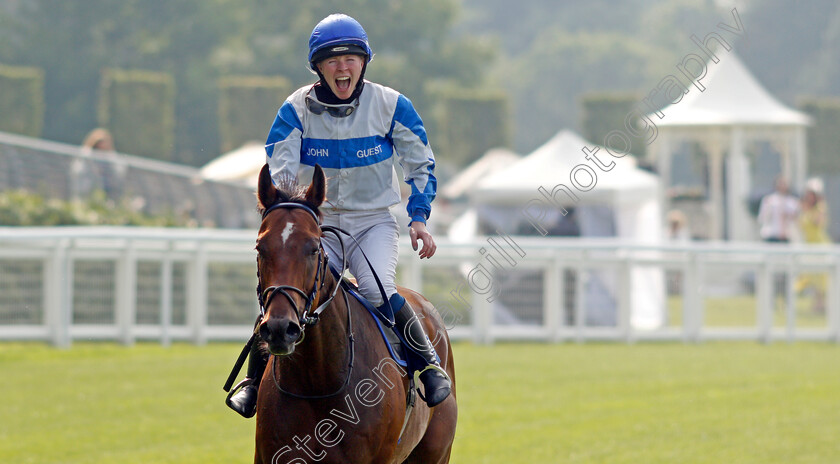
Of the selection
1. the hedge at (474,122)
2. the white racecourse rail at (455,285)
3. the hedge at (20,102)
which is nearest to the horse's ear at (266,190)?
the white racecourse rail at (455,285)

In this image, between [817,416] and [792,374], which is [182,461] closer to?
[817,416]

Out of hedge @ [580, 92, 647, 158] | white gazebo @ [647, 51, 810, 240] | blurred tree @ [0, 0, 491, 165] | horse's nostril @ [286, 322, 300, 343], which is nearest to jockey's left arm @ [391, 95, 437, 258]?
horse's nostril @ [286, 322, 300, 343]

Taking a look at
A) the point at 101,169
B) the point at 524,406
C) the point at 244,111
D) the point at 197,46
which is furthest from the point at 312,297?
the point at 197,46

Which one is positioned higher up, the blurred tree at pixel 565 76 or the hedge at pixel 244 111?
the blurred tree at pixel 565 76

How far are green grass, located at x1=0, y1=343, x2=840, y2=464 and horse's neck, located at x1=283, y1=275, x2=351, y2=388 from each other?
3.12 m

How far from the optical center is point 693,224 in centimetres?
2859

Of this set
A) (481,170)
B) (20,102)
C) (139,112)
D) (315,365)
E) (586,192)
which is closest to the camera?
(315,365)

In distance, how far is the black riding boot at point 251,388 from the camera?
16.0 feet

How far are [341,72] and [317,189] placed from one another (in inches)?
26.0

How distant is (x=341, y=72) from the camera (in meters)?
5.05

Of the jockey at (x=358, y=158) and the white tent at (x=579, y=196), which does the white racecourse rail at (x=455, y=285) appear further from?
the jockey at (x=358, y=158)

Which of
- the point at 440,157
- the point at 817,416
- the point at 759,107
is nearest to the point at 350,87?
the point at 817,416

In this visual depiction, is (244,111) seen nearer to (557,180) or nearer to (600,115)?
(600,115)

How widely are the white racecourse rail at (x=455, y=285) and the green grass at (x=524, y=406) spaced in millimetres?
356
